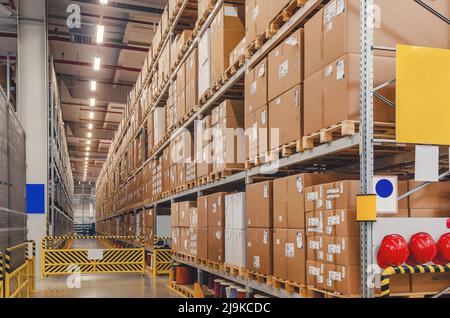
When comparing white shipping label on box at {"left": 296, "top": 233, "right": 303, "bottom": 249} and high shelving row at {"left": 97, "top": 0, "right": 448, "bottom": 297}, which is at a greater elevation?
high shelving row at {"left": 97, "top": 0, "right": 448, "bottom": 297}

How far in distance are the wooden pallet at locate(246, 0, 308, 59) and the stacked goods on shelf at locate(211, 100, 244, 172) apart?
84 centimetres

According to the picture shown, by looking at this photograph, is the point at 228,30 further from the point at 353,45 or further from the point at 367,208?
the point at 367,208

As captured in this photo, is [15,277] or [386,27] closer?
[386,27]

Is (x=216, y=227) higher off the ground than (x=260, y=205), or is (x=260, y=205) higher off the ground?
(x=260, y=205)

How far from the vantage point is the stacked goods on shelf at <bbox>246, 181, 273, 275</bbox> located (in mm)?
4816

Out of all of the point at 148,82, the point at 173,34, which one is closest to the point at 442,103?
the point at 173,34

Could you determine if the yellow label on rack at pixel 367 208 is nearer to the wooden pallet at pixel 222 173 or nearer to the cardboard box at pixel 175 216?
the wooden pallet at pixel 222 173

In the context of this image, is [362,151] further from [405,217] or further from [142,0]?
[142,0]

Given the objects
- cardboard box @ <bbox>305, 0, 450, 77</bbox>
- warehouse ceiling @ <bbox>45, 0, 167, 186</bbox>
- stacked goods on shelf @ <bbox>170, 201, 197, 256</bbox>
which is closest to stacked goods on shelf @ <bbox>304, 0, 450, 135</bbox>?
cardboard box @ <bbox>305, 0, 450, 77</bbox>

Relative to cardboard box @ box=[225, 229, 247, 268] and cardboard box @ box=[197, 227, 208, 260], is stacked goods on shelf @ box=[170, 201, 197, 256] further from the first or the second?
cardboard box @ box=[225, 229, 247, 268]

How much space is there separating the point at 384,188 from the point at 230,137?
2.90 meters

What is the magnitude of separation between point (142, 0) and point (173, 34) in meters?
4.43

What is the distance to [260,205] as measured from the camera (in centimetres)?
502

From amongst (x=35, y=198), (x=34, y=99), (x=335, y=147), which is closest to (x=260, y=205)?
(x=335, y=147)
